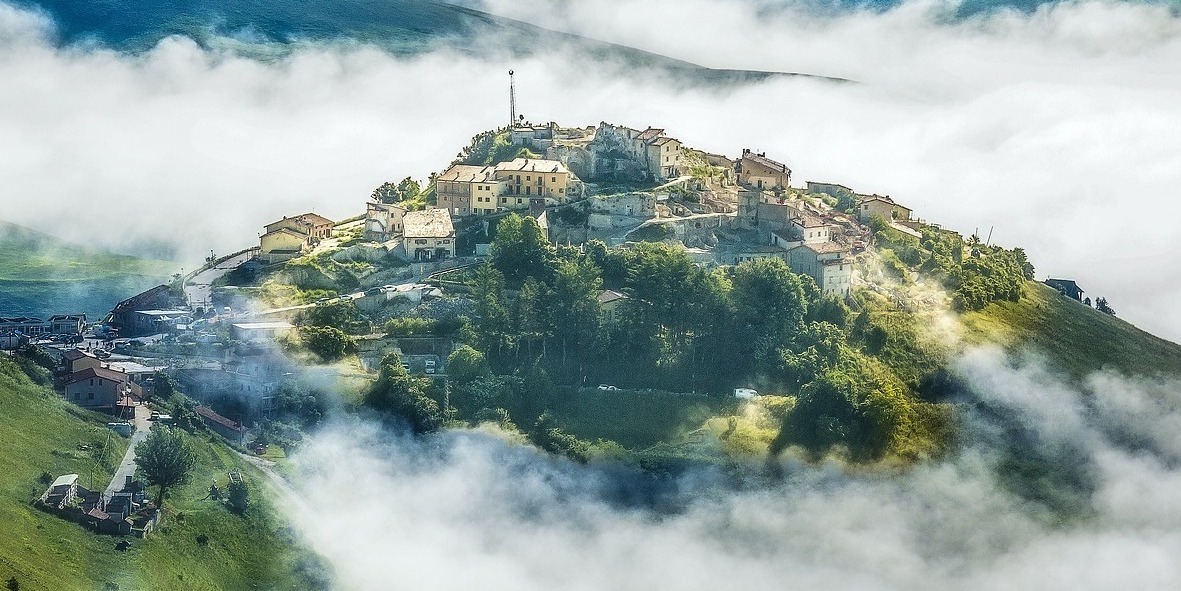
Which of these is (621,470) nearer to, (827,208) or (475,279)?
(475,279)

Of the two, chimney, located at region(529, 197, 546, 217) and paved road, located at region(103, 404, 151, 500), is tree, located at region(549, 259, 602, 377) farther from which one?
paved road, located at region(103, 404, 151, 500)

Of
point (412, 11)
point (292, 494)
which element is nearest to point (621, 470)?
point (292, 494)

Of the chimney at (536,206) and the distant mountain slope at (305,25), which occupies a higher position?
the distant mountain slope at (305,25)

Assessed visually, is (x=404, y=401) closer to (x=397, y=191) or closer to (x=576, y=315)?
(x=576, y=315)

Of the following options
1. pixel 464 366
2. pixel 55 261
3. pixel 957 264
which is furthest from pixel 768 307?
pixel 55 261

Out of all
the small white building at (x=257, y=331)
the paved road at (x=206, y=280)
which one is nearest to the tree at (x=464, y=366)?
the small white building at (x=257, y=331)

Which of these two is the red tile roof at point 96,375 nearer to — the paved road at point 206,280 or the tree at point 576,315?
the paved road at point 206,280
